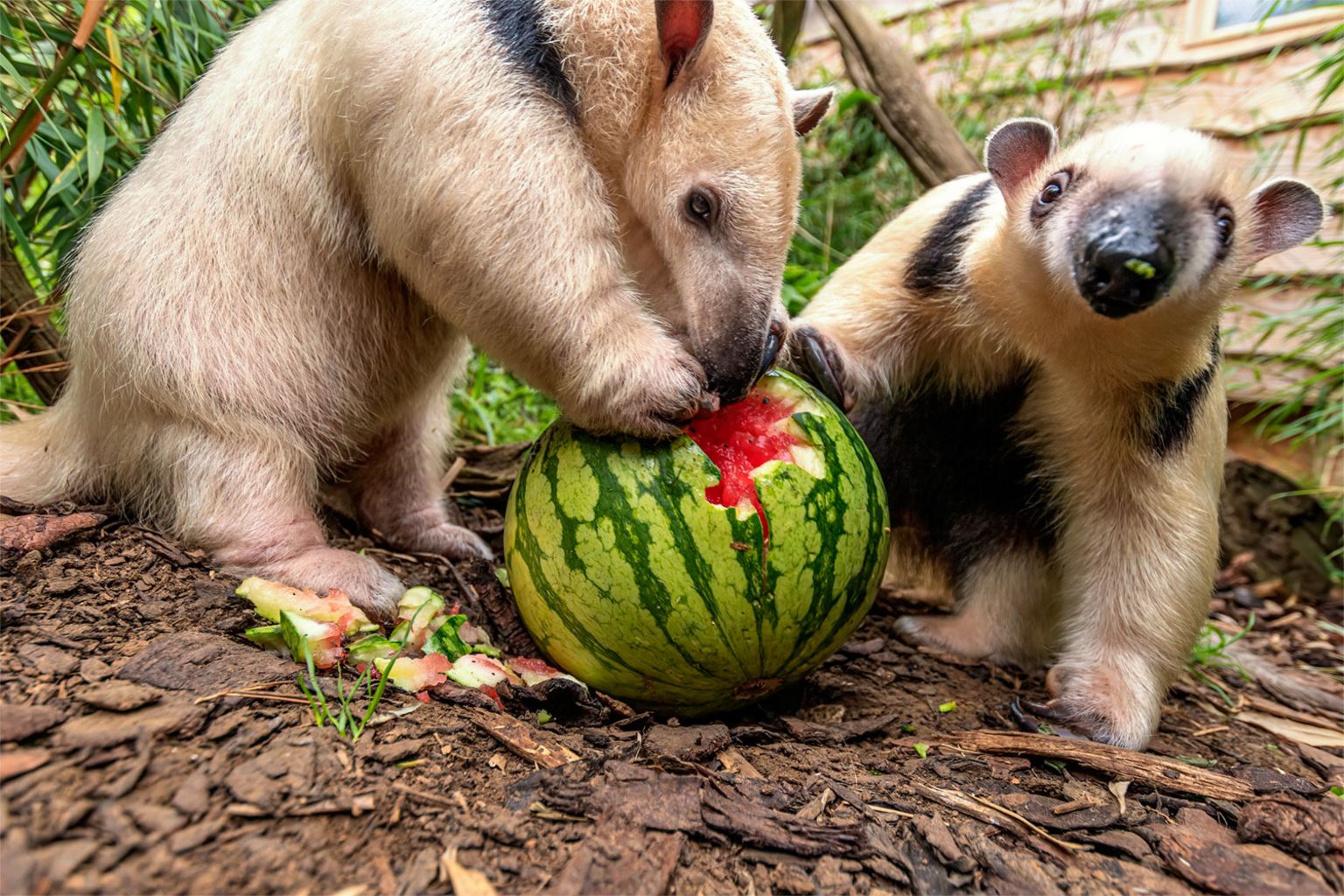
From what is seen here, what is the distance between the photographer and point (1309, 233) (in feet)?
11.1

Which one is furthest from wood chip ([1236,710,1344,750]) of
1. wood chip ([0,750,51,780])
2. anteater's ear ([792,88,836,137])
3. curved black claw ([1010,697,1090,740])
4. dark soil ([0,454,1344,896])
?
wood chip ([0,750,51,780])

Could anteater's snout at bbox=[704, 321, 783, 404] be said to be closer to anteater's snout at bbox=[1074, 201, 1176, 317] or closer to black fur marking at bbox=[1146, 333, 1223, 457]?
anteater's snout at bbox=[1074, 201, 1176, 317]

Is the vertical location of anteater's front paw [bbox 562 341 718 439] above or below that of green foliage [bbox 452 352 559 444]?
above

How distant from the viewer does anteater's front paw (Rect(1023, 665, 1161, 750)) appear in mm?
3545

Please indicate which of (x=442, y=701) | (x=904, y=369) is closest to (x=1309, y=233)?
(x=904, y=369)

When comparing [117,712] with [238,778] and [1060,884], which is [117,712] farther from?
[1060,884]

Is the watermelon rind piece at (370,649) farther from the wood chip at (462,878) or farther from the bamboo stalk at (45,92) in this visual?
the bamboo stalk at (45,92)

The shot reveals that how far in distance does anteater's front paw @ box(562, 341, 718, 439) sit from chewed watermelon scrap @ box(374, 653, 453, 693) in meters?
0.86

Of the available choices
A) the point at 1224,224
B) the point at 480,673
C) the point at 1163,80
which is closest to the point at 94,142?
the point at 480,673

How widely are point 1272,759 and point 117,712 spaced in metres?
3.84

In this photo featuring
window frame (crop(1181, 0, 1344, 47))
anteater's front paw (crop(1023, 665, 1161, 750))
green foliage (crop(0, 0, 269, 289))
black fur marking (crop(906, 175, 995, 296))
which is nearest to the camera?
anteater's front paw (crop(1023, 665, 1161, 750))

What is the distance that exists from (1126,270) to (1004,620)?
1864 mm

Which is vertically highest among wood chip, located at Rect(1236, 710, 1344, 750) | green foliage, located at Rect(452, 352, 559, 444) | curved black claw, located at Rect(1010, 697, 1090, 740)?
green foliage, located at Rect(452, 352, 559, 444)

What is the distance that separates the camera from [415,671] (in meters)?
2.81
